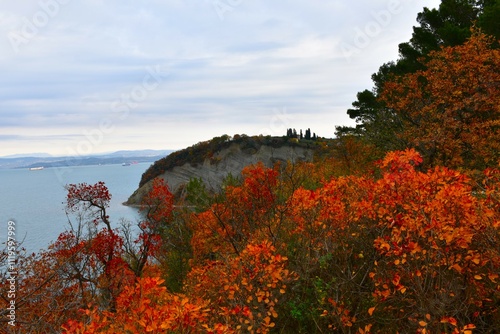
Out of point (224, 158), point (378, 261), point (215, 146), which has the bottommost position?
point (378, 261)

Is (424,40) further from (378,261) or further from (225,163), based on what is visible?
(225,163)

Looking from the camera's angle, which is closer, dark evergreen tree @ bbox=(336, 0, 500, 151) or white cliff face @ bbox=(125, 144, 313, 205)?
dark evergreen tree @ bbox=(336, 0, 500, 151)

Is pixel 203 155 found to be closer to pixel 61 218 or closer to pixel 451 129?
pixel 61 218

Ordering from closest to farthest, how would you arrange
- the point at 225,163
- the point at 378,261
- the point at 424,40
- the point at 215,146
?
1. the point at 378,261
2. the point at 424,40
3. the point at 225,163
4. the point at 215,146

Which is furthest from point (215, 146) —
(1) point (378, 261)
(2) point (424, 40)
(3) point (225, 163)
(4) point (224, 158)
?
(1) point (378, 261)

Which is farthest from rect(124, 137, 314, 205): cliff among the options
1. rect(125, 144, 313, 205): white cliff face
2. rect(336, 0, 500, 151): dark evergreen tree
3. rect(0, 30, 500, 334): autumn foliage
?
rect(0, 30, 500, 334): autumn foliage

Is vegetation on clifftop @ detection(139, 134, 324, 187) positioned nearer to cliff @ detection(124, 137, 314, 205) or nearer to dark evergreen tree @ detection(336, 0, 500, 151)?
cliff @ detection(124, 137, 314, 205)

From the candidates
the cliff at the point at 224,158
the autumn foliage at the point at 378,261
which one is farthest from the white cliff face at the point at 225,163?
the autumn foliage at the point at 378,261

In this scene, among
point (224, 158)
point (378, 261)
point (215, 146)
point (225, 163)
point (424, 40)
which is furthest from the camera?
point (215, 146)

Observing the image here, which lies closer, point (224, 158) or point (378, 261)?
point (378, 261)

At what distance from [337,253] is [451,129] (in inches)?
499

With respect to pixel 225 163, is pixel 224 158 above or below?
above

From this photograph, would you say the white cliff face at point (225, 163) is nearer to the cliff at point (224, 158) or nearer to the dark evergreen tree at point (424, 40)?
the cliff at point (224, 158)

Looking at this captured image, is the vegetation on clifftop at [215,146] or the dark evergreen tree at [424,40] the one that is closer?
the dark evergreen tree at [424,40]
